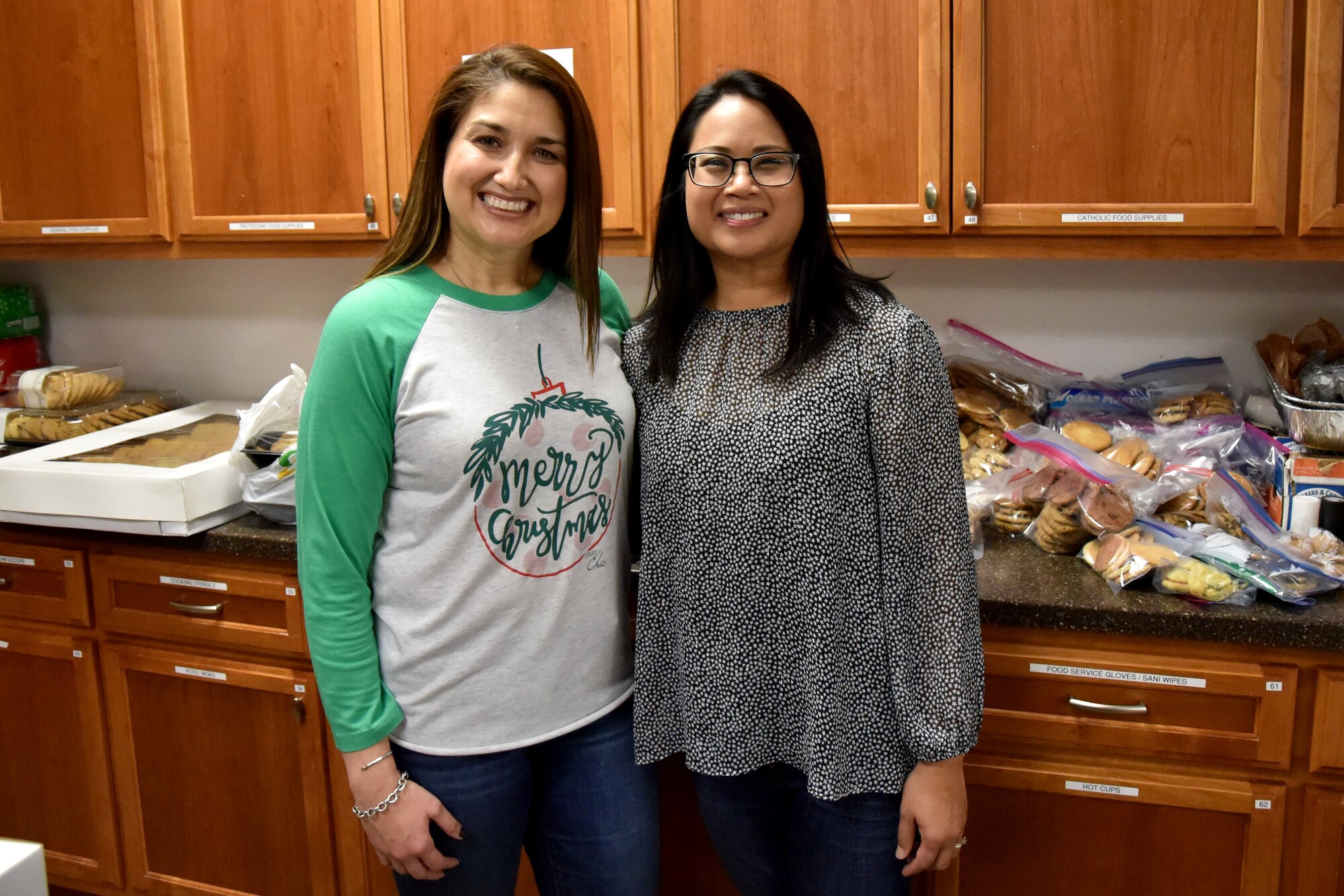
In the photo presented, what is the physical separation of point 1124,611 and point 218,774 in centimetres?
155

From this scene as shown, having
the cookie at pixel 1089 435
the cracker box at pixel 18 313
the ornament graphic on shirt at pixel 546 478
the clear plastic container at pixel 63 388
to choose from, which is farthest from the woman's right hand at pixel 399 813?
the cracker box at pixel 18 313

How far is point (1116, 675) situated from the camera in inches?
58.2

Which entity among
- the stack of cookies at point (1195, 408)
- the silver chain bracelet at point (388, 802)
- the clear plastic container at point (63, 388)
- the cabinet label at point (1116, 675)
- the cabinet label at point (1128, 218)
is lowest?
the silver chain bracelet at point (388, 802)

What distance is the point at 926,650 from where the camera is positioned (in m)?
1.14

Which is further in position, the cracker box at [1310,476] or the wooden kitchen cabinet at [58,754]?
the wooden kitchen cabinet at [58,754]

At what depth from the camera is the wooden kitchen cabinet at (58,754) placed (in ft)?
6.75

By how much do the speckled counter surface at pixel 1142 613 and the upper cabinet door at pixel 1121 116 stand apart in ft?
A: 1.83

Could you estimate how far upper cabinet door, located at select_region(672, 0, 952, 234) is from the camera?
1.73 meters

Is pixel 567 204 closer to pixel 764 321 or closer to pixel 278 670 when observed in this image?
pixel 764 321

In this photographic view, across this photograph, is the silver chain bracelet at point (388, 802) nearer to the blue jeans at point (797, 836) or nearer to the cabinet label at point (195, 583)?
the blue jeans at point (797, 836)

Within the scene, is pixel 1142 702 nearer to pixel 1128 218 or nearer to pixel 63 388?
pixel 1128 218

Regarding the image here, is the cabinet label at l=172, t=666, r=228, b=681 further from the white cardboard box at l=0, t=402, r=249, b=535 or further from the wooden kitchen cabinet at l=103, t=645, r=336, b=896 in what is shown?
the white cardboard box at l=0, t=402, r=249, b=535

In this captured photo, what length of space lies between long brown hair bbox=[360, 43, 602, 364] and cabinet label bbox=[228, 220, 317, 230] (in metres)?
0.90

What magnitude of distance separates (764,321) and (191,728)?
1397 millimetres
